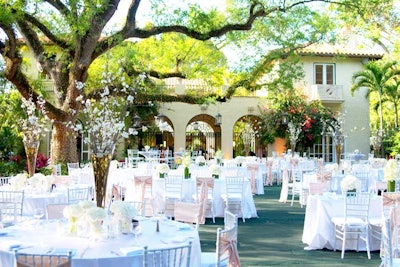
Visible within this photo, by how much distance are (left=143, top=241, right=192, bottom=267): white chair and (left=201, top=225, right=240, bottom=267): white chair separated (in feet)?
1.50

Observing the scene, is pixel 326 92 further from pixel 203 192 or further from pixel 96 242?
pixel 96 242

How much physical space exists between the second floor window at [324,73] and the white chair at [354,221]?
1863 cm

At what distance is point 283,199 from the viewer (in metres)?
13.0

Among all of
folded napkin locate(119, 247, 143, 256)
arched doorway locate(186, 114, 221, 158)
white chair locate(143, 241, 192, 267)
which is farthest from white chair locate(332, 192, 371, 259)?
arched doorway locate(186, 114, 221, 158)

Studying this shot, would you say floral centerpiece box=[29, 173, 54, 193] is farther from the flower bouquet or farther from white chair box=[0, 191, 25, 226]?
the flower bouquet

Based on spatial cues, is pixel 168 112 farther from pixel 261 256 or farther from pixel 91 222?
pixel 91 222

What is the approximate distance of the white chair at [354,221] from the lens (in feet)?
23.6

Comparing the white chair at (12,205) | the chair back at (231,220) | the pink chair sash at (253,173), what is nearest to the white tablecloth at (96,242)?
the chair back at (231,220)

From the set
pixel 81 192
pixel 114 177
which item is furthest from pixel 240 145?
pixel 81 192

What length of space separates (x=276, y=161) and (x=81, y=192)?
39.4ft

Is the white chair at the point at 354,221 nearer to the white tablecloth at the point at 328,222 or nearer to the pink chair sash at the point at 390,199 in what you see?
the white tablecloth at the point at 328,222

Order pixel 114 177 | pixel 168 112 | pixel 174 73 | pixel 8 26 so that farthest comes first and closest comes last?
1. pixel 168 112
2. pixel 174 73
3. pixel 8 26
4. pixel 114 177

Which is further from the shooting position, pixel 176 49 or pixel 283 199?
pixel 176 49

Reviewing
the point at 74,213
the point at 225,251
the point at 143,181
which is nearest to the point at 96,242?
the point at 74,213
